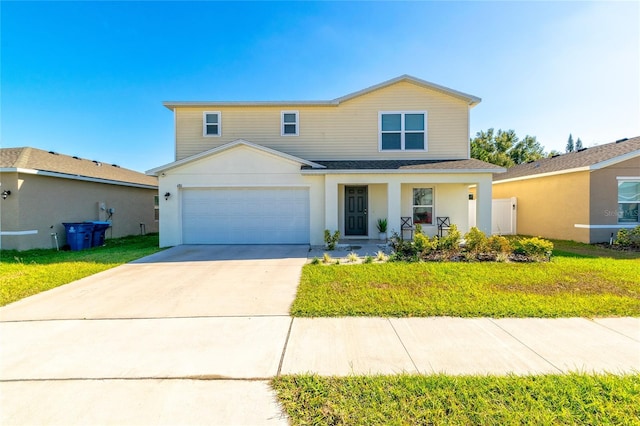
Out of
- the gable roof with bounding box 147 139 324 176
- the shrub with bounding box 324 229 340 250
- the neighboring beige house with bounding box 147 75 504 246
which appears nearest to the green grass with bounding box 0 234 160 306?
the neighboring beige house with bounding box 147 75 504 246

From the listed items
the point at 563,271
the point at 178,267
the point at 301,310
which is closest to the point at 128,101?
the point at 178,267

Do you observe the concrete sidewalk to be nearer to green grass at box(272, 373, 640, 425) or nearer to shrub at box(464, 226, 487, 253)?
green grass at box(272, 373, 640, 425)

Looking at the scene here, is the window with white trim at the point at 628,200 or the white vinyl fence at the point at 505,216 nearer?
the window with white trim at the point at 628,200

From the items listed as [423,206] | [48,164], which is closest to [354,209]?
[423,206]

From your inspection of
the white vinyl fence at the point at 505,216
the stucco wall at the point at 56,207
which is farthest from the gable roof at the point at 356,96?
the white vinyl fence at the point at 505,216

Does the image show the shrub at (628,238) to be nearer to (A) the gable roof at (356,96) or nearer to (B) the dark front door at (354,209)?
(A) the gable roof at (356,96)

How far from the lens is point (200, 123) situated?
1263 cm

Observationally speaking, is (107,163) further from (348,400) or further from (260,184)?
(348,400)

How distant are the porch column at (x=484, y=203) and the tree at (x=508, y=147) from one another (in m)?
26.5

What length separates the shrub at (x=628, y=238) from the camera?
33.6ft

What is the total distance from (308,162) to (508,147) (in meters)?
33.0

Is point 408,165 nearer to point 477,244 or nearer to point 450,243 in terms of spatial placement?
point 450,243

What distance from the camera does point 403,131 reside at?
1242 centimetres

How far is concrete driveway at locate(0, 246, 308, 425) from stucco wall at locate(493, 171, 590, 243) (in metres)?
12.6
